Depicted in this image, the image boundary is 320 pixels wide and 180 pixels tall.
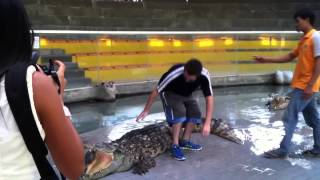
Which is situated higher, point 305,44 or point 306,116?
point 305,44

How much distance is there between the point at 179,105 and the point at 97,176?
1384mm

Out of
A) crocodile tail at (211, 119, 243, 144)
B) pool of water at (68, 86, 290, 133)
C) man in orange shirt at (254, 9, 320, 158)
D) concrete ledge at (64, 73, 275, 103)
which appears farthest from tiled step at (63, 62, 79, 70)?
man in orange shirt at (254, 9, 320, 158)

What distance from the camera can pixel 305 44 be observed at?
524 cm

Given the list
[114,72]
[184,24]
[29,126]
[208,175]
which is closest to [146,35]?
[114,72]

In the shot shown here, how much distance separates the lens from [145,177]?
4852mm

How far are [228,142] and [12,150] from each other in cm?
506

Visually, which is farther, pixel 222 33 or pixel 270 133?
pixel 222 33

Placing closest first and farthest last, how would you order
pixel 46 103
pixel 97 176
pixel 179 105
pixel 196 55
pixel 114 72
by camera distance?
pixel 46 103 → pixel 97 176 → pixel 179 105 → pixel 114 72 → pixel 196 55

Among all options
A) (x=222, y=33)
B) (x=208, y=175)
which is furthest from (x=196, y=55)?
(x=208, y=175)

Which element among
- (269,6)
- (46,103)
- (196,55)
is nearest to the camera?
(46,103)

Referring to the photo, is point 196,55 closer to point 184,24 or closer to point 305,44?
point 184,24

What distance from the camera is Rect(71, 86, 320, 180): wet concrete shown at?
4965 mm

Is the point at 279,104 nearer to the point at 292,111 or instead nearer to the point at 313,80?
the point at 292,111

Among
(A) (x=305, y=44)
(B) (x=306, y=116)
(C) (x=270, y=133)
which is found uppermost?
(A) (x=305, y=44)
